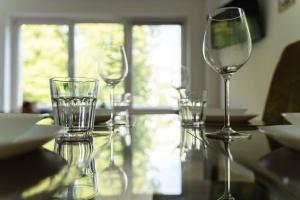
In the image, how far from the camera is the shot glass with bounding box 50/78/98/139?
755 millimetres

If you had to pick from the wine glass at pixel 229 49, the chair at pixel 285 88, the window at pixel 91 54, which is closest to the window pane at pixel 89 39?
the window at pixel 91 54

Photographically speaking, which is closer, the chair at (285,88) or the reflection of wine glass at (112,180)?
the reflection of wine glass at (112,180)

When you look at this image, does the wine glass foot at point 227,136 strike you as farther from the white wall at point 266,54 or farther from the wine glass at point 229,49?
the white wall at point 266,54

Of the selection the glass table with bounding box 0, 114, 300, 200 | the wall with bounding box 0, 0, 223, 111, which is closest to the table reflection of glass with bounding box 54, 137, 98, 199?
the glass table with bounding box 0, 114, 300, 200

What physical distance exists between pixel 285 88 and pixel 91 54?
3.62m

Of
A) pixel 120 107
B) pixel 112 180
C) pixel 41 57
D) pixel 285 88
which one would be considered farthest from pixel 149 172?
pixel 41 57

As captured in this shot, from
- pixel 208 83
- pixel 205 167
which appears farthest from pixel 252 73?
pixel 205 167

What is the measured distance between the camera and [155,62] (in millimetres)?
4961

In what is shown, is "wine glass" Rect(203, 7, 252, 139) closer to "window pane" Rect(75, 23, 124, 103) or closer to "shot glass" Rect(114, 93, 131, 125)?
"shot glass" Rect(114, 93, 131, 125)

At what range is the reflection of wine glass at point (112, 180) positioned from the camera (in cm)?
34

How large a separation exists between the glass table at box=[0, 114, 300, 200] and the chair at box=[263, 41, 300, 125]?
3.28 feet

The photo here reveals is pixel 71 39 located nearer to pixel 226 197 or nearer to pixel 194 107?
pixel 194 107

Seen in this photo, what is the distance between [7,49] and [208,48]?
439cm

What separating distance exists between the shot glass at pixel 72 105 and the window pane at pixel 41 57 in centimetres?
426
